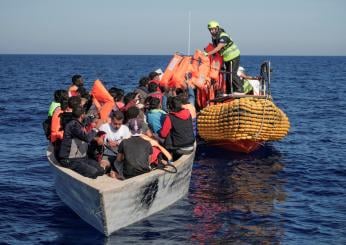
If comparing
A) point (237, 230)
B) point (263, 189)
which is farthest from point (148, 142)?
point (263, 189)

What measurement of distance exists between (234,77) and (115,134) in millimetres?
6122

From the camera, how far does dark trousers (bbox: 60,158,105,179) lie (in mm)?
8784

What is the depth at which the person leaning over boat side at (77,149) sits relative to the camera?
8812mm

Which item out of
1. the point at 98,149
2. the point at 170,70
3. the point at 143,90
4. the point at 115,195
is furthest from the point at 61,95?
the point at 170,70

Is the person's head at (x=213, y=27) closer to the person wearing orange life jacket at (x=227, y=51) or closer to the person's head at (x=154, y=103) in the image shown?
the person wearing orange life jacket at (x=227, y=51)

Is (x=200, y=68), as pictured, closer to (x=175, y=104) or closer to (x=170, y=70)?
(x=170, y=70)

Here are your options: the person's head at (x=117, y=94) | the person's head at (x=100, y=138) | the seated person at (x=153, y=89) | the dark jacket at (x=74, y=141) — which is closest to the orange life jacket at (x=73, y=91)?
the person's head at (x=117, y=94)

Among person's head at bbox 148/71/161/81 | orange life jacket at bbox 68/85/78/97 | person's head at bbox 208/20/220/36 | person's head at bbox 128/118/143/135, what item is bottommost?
person's head at bbox 128/118/143/135

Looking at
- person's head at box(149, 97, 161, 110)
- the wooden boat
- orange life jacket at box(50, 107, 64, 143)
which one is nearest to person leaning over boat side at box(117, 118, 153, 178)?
the wooden boat

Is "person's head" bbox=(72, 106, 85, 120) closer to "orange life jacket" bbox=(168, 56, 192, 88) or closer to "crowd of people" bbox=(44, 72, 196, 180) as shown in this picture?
"crowd of people" bbox=(44, 72, 196, 180)

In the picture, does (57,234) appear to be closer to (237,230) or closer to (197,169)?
(237,230)

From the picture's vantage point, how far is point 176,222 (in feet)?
30.9

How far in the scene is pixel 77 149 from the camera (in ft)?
30.2

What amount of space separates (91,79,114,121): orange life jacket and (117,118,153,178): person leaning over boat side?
223cm
